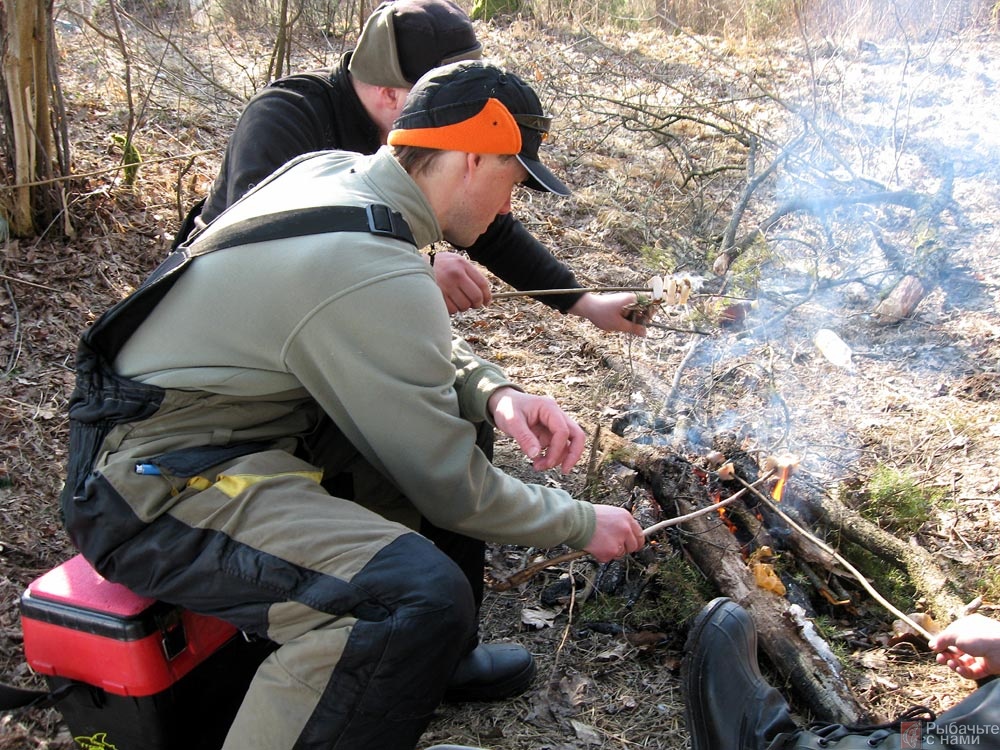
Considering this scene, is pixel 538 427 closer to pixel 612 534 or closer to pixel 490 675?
pixel 612 534

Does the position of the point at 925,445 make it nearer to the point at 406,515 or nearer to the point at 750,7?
the point at 406,515

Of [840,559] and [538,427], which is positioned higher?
[538,427]

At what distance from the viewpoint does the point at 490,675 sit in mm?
2510

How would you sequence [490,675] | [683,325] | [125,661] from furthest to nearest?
[683,325] < [490,675] < [125,661]

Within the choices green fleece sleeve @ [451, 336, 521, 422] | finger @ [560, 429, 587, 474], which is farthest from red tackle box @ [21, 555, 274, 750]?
finger @ [560, 429, 587, 474]

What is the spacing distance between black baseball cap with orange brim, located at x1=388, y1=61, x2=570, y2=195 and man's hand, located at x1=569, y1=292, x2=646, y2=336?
3.35ft

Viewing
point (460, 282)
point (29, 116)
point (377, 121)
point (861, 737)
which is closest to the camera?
point (861, 737)

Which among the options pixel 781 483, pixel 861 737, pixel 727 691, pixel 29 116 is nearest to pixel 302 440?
pixel 727 691

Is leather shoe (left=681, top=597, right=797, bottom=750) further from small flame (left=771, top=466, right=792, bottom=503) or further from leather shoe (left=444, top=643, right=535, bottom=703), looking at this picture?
small flame (left=771, top=466, right=792, bottom=503)

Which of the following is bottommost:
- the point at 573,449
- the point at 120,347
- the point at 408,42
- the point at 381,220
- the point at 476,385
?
the point at 573,449

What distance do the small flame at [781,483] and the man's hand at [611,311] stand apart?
74 cm

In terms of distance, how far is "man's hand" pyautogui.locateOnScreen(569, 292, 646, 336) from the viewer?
3162mm

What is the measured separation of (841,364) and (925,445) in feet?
2.78

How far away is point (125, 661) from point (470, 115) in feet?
5.14
